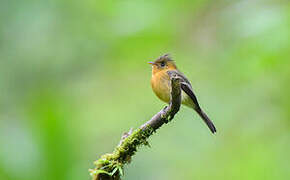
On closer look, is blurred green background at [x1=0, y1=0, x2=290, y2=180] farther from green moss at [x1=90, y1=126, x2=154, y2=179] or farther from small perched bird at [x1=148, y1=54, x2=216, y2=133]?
green moss at [x1=90, y1=126, x2=154, y2=179]

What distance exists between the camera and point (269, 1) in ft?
17.2

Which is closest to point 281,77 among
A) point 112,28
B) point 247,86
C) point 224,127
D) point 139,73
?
point 247,86

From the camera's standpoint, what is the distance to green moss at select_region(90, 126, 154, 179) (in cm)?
298

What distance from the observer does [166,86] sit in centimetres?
489

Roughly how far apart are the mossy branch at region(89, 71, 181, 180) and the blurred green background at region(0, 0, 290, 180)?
0.57 metres

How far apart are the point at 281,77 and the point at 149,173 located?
2.14m

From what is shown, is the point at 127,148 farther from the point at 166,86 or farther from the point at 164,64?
the point at 164,64

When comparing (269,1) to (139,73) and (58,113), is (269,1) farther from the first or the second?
(139,73)

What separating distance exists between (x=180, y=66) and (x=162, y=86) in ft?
9.44

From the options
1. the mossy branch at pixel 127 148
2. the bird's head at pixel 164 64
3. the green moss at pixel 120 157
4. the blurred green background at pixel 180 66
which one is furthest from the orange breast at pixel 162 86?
the green moss at pixel 120 157

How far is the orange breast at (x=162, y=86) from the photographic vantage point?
480cm

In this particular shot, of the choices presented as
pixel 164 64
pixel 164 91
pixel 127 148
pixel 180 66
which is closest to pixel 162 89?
pixel 164 91

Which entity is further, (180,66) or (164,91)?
(180,66)

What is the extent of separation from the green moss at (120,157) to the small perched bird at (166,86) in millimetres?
1046
